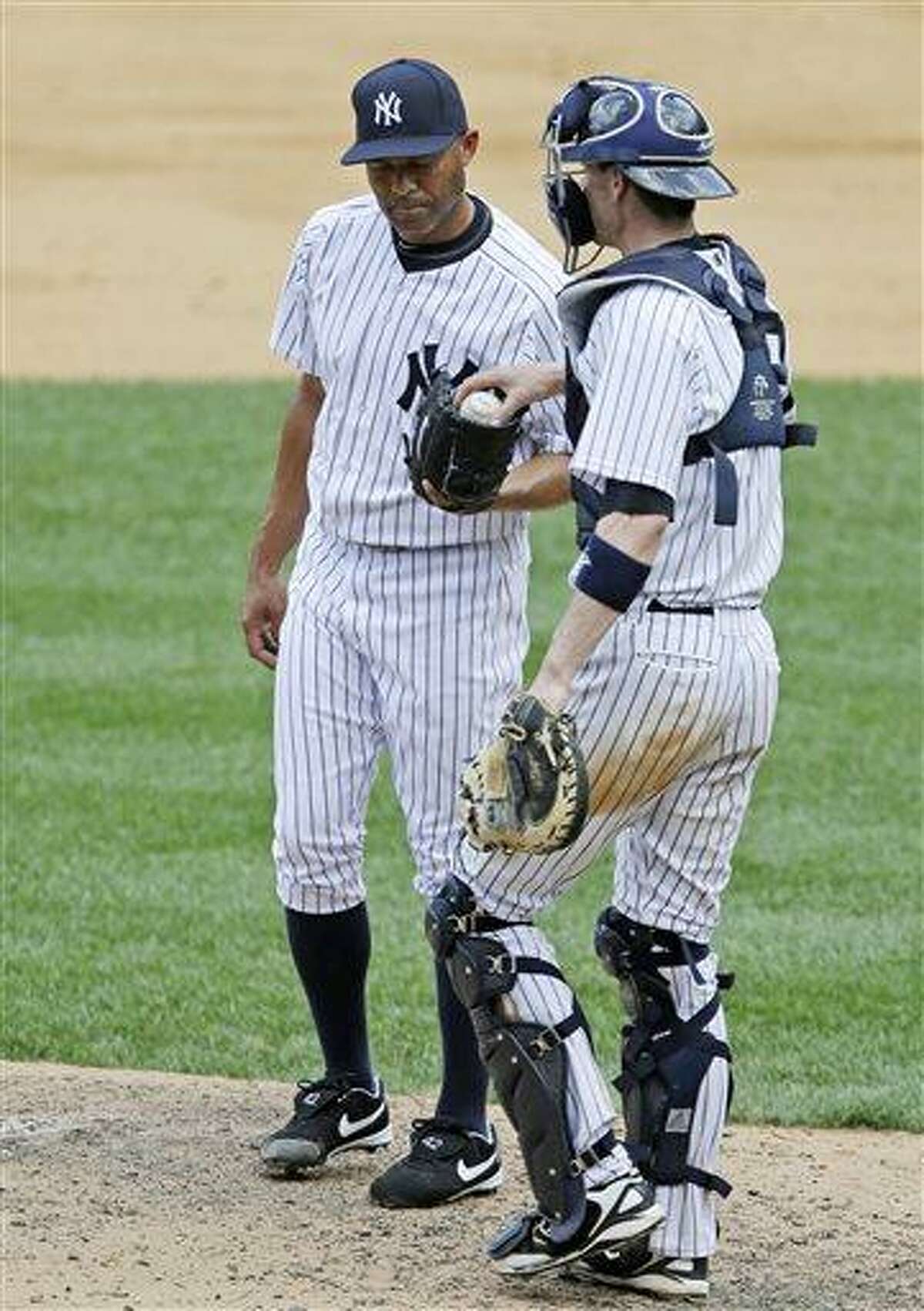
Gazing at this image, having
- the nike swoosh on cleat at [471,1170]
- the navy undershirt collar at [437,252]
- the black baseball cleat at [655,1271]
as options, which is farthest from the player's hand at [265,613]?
the black baseball cleat at [655,1271]

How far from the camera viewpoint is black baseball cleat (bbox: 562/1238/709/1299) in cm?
509

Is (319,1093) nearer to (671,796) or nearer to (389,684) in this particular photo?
(389,684)

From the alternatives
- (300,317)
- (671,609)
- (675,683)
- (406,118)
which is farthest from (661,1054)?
(406,118)

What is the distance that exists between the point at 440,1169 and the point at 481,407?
147 centimetres

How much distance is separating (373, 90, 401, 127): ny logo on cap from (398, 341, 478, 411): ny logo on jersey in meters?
0.41

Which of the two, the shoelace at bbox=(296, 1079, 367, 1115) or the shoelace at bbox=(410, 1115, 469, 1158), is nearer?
the shoelace at bbox=(410, 1115, 469, 1158)

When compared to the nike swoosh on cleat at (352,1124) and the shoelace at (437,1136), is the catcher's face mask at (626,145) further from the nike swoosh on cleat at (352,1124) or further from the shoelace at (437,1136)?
the nike swoosh on cleat at (352,1124)

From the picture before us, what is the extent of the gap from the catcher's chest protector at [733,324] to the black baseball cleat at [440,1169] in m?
1.49

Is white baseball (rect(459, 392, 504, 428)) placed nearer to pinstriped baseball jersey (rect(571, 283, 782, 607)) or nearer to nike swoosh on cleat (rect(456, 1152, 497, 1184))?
pinstriped baseball jersey (rect(571, 283, 782, 607))

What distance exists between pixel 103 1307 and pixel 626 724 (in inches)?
49.9

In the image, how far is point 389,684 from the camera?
5.69m

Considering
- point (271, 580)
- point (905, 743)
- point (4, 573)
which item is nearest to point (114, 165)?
point (4, 573)

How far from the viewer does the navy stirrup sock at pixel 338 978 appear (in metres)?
5.90

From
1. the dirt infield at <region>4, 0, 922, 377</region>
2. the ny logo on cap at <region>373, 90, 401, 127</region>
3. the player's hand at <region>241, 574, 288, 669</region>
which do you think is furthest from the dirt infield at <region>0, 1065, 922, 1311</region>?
the dirt infield at <region>4, 0, 922, 377</region>
